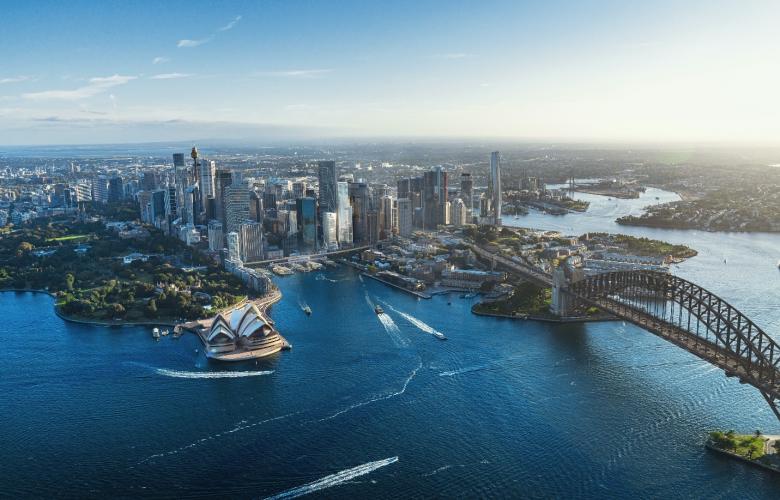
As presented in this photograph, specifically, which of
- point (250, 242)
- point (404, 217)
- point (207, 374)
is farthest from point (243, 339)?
point (404, 217)

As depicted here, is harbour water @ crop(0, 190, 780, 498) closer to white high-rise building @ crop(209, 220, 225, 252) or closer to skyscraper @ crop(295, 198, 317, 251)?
white high-rise building @ crop(209, 220, 225, 252)

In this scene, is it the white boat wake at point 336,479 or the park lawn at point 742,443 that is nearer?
the white boat wake at point 336,479

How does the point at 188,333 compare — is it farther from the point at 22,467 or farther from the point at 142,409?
the point at 22,467

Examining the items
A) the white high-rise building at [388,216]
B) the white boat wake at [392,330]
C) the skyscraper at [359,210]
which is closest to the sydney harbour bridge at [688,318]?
the white boat wake at [392,330]

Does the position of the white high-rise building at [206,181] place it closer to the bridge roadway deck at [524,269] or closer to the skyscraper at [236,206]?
the skyscraper at [236,206]

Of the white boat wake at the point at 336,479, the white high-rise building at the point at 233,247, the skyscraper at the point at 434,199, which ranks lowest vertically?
the white boat wake at the point at 336,479

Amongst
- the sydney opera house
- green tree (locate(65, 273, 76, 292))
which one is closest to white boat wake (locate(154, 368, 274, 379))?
the sydney opera house
